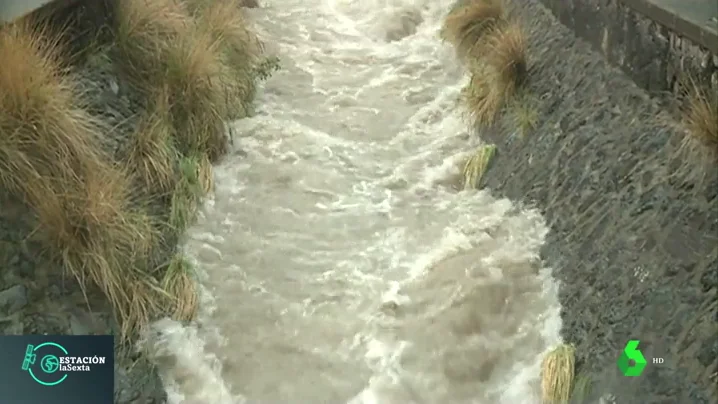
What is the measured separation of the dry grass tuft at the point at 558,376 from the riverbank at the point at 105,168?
150 cm

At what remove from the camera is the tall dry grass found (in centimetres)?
323

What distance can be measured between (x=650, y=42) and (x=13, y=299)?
2715 millimetres

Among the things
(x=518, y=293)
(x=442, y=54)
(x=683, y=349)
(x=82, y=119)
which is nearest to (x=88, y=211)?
(x=82, y=119)

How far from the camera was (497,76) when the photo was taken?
4773 mm

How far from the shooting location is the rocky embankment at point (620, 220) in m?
2.70

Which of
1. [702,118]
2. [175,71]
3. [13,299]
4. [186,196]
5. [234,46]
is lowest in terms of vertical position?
[186,196]

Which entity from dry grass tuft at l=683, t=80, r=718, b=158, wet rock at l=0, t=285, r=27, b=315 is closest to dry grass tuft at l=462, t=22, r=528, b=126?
dry grass tuft at l=683, t=80, r=718, b=158

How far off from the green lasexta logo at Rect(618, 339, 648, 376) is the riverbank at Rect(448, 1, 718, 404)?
0.10 feet

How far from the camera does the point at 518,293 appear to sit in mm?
3744

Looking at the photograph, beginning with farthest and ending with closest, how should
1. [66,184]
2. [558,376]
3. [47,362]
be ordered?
[66,184] < [558,376] < [47,362]

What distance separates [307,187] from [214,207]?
0.57m

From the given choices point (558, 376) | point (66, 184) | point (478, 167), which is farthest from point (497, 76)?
point (66, 184)

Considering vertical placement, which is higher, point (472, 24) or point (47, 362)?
point (472, 24)

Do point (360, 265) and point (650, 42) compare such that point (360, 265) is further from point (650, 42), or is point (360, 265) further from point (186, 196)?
point (650, 42)
